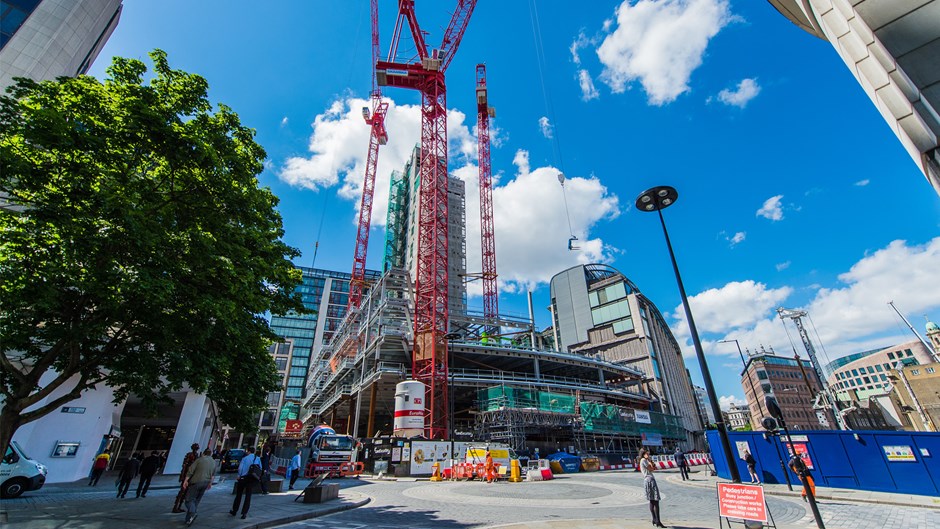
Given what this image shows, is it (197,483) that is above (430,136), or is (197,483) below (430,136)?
below

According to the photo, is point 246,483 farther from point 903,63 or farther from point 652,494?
point 903,63

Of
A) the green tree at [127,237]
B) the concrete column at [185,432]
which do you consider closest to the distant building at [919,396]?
the green tree at [127,237]

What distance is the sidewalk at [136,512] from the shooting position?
790cm

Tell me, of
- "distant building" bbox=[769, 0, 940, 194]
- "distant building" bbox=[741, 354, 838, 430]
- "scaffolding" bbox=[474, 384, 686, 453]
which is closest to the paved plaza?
"distant building" bbox=[769, 0, 940, 194]

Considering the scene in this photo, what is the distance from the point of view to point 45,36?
21828 millimetres

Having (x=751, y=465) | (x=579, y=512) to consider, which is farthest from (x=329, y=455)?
(x=751, y=465)

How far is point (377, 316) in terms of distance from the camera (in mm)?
47375

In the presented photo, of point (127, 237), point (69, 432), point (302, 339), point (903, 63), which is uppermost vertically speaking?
point (302, 339)

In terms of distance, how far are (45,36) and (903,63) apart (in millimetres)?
35856

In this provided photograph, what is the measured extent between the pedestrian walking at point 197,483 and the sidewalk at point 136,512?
34 centimetres

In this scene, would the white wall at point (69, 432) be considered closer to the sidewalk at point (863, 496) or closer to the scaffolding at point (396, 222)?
the sidewalk at point (863, 496)

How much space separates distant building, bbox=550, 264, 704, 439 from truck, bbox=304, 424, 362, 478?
158 ft

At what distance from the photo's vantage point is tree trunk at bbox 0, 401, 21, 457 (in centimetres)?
802

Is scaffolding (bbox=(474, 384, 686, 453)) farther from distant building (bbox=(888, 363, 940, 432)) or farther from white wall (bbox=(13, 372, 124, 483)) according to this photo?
distant building (bbox=(888, 363, 940, 432))
